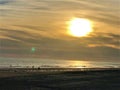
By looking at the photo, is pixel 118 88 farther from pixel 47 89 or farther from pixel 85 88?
pixel 47 89

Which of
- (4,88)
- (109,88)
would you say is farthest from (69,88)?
(4,88)

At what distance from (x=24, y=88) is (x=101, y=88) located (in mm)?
9758

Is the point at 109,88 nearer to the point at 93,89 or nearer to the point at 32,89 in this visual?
the point at 93,89

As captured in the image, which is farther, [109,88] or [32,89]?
[109,88]

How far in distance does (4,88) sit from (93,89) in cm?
1087

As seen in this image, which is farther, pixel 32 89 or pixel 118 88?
pixel 118 88

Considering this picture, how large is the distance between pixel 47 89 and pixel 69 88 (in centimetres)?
299

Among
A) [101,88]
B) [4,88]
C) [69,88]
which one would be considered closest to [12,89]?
[4,88]

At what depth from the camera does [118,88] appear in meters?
46.7

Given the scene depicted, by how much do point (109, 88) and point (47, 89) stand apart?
796 cm

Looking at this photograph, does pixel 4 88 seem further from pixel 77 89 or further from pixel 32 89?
pixel 77 89

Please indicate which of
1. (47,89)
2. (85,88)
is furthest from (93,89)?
(47,89)

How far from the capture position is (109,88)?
152 ft

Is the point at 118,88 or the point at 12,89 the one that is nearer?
the point at 12,89
